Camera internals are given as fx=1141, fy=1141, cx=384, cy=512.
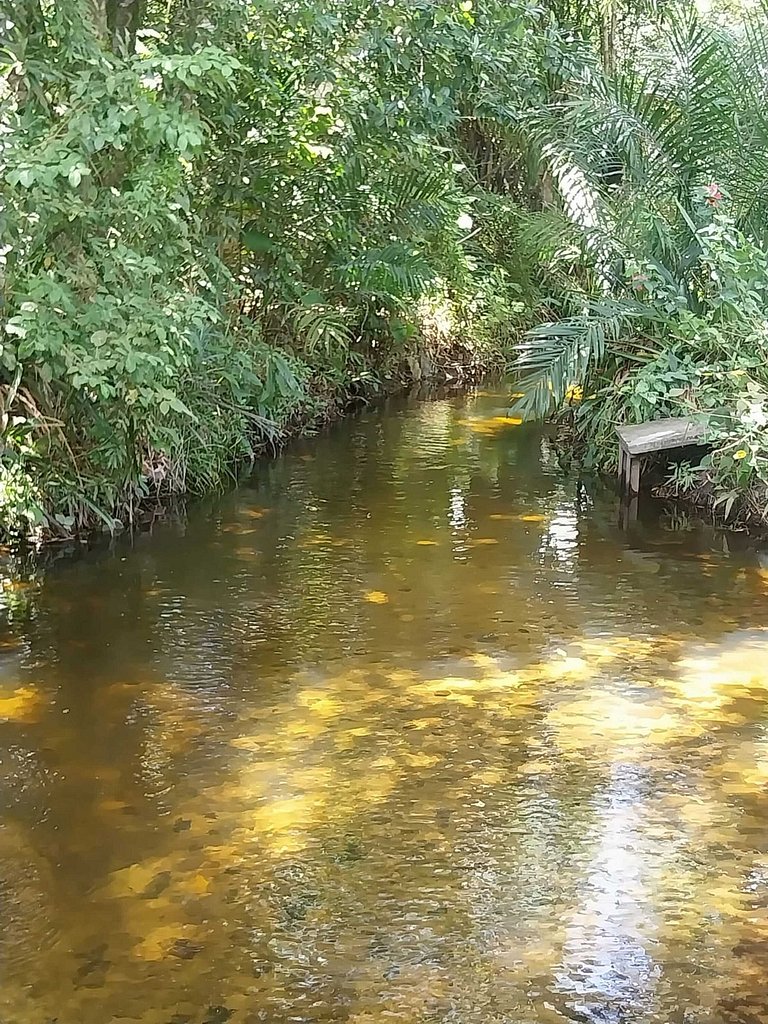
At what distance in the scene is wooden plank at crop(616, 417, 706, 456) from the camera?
23.5 feet

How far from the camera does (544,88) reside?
8.26 metres

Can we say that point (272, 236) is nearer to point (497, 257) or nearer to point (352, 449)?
point (352, 449)

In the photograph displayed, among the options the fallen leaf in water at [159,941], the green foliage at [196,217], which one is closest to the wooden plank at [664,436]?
the green foliage at [196,217]

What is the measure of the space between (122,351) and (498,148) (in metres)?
10.3

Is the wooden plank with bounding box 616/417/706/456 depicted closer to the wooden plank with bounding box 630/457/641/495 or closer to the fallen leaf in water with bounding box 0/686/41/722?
the wooden plank with bounding box 630/457/641/495

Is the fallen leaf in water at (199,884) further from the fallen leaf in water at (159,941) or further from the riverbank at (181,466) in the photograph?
the riverbank at (181,466)

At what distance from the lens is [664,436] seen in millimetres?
7199

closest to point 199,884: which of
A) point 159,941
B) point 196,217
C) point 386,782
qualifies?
point 159,941

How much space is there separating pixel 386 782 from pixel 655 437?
398cm

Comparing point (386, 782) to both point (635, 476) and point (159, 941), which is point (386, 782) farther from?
point (635, 476)

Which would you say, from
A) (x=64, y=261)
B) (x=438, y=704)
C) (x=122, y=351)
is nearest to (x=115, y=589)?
(x=122, y=351)

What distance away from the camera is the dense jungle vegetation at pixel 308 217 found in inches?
212

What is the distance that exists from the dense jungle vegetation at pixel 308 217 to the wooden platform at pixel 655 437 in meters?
0.16

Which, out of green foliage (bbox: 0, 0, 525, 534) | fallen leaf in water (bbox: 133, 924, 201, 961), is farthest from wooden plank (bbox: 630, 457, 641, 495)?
fallen leaf in water (bbox: 133, 924, 201, 961)
